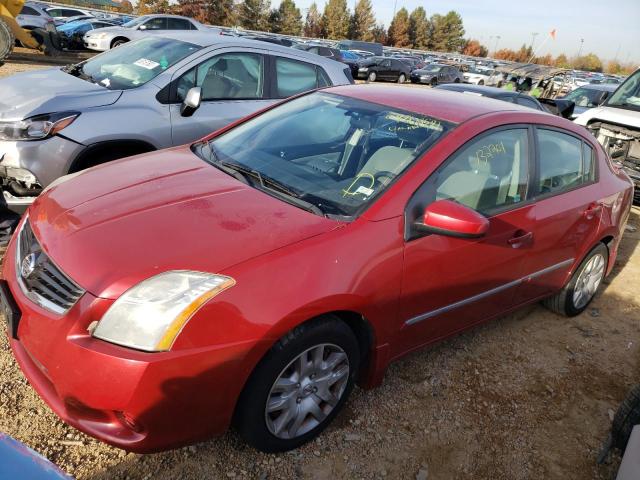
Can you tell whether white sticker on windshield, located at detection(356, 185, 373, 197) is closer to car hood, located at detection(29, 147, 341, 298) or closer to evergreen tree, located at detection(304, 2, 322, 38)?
car hood, located at detection(29, 147, 341, 298)

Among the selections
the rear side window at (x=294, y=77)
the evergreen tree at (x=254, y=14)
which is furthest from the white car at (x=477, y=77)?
the evergreen tree at (x=254, y=14)

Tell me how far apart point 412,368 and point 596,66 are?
300 feet

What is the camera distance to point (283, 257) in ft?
6.67

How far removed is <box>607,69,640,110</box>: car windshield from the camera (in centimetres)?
754

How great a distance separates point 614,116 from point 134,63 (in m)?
6.51

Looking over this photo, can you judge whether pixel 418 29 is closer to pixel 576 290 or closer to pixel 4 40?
pixel 4 40

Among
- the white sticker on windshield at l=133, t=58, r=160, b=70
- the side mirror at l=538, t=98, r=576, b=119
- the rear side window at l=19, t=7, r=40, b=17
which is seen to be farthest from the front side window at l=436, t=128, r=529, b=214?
the rear side window at l=19, t=7, r=40, b=17

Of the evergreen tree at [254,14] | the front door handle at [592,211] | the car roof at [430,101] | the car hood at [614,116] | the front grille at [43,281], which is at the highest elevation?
the evergreen tree at [254,14]

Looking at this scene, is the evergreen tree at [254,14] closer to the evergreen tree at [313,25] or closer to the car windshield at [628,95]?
the evergreen tree at [313,25]

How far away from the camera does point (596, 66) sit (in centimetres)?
7862

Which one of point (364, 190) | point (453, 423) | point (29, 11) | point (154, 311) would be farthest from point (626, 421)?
point (29, 11)

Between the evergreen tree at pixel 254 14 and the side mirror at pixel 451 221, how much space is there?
55731 mm

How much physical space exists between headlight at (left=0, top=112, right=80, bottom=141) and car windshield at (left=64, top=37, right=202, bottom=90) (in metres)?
0.77

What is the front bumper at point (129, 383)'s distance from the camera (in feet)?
5.89
